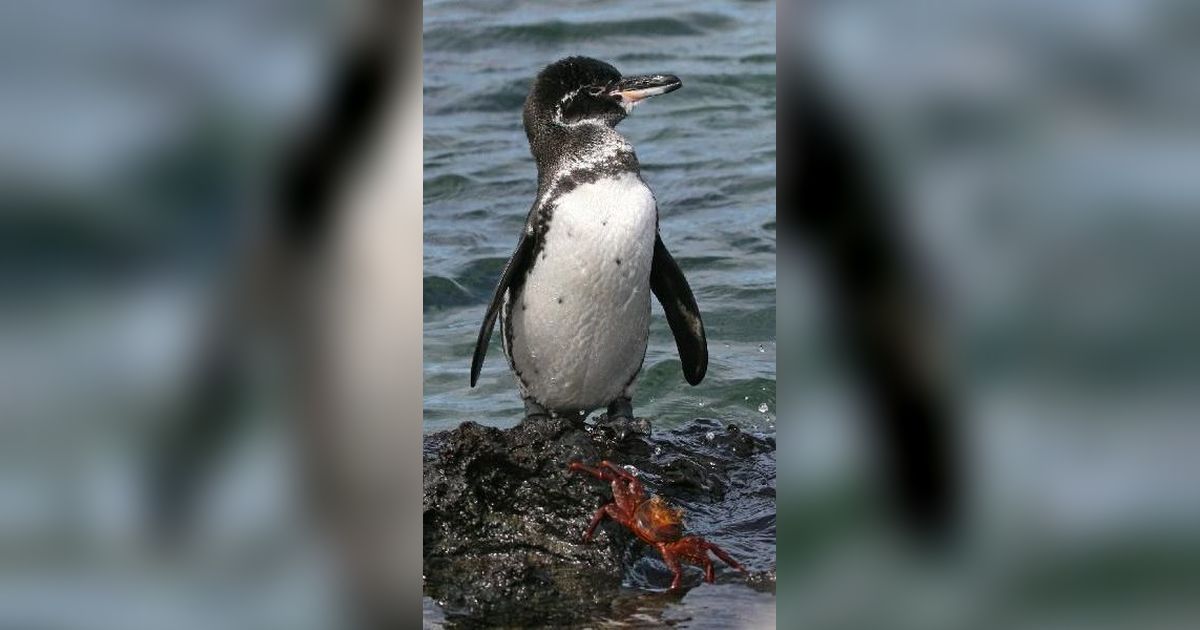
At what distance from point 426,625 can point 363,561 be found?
2.56 feet

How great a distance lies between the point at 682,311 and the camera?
3.53m

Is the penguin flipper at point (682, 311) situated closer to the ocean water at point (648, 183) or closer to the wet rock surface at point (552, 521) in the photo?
the ocean water at point (648, 183)

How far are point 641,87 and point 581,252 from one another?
16.5 inches

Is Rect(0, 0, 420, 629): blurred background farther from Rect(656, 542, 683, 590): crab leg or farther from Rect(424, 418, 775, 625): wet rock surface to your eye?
Rect(656, 542, 683, 590): crab leg

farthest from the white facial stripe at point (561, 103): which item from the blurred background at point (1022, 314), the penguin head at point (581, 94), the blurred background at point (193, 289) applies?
the blurred background at point (1022, 314)

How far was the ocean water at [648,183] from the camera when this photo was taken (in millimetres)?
3422

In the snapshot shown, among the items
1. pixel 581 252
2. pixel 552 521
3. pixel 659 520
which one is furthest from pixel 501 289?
pixel 659 520

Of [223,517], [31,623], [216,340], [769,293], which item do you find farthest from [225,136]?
[769,293]

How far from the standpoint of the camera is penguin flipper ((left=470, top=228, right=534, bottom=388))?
10.6 ft

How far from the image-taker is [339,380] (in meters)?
1.45

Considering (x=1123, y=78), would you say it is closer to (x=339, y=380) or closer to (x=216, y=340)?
(x=339, y=380)

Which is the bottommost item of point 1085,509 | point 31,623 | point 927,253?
point 31,623

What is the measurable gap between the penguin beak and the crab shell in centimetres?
111

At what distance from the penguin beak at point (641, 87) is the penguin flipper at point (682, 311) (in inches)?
17.5
